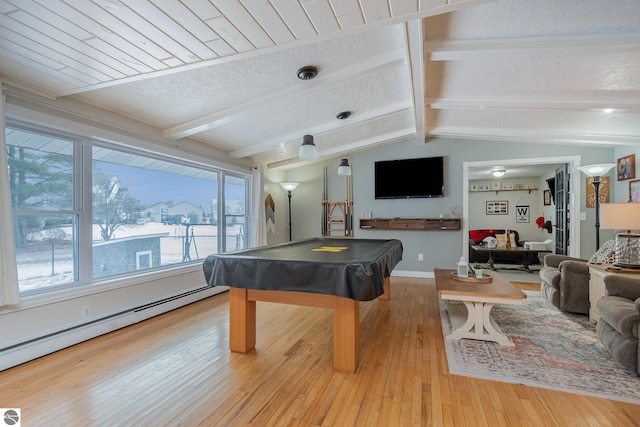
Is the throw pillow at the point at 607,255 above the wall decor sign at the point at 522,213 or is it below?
below

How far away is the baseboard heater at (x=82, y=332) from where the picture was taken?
7.34 ft

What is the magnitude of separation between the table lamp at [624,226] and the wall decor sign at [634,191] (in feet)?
4.01

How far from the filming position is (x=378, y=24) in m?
1.62

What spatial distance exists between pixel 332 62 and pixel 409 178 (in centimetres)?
331

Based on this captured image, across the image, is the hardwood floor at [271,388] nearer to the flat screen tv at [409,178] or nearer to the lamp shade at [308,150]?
the lamp shade at [308,150]

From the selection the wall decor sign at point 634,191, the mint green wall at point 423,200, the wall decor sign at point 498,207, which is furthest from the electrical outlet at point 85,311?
the wall decor sign at point 498,207

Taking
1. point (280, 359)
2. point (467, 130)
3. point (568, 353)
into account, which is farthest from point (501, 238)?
point (280, 359)

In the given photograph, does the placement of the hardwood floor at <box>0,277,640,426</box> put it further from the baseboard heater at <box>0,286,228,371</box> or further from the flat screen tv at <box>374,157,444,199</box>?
the flat screen tv at <box>374,157,444,199</box>

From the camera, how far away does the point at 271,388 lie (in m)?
1.92

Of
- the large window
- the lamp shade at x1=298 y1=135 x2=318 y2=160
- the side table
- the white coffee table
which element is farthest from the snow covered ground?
the side table

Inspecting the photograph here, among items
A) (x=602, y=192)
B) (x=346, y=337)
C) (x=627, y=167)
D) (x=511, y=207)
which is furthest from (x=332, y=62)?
(x=511, y=207)

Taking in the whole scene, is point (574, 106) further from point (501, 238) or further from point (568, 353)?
point (501, 238)

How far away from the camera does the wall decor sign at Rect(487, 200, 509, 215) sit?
8.17 meters

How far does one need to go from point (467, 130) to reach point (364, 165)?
1.92 metres
